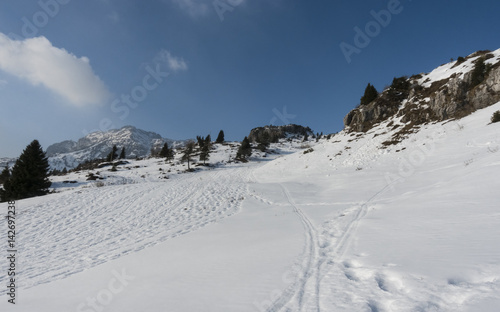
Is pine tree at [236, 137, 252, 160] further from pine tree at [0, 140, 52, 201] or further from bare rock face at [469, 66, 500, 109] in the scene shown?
bare rock face at [469, 66, 500, 109]

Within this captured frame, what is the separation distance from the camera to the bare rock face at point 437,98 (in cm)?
2656

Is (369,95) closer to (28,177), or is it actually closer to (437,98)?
(437,98)

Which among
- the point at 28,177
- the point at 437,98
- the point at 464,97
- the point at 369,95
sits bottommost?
the point at 28,177

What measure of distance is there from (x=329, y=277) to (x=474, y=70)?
40685 mm

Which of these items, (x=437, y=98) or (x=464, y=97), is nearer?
(x=464, y=97)

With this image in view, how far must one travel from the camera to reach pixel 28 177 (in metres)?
28.6

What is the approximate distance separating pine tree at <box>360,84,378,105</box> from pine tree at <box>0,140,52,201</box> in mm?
62963

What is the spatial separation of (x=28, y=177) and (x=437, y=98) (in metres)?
58.5

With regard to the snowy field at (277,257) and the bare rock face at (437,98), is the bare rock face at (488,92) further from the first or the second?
the snowy field at (277,257)

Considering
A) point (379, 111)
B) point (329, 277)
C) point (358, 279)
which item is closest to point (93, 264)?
point (329, 277)

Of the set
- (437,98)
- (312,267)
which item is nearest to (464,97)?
(437,98)

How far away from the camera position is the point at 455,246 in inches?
173

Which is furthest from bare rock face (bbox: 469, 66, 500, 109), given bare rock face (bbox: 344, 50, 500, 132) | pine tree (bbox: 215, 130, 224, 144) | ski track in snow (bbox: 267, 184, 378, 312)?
pine tree (bbox: 215, 130, 224, 144)

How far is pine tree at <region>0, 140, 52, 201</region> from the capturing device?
91.9ft
